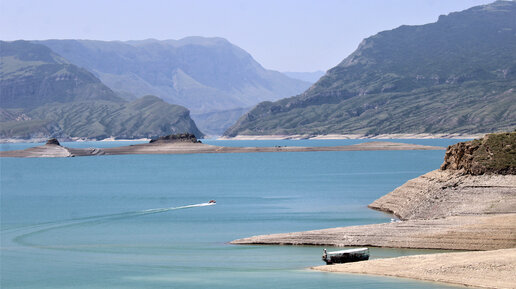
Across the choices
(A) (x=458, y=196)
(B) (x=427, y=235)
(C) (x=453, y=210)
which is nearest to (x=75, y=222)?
(C) (x=453, y=210)

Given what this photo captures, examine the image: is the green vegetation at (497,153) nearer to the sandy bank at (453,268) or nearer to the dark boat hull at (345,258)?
the sandy bank at (453,268)

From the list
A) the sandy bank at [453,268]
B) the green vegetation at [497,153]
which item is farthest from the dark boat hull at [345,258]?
the green vegetation at [497,153]

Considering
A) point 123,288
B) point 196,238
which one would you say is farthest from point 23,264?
point 196,238

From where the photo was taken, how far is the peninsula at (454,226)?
44.6m

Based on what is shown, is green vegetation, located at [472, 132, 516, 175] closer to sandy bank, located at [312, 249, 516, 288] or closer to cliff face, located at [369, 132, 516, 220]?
cliff face, located at [369, 132, 516, 220]

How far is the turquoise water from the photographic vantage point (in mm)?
47375

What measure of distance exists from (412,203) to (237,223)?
56.1ft

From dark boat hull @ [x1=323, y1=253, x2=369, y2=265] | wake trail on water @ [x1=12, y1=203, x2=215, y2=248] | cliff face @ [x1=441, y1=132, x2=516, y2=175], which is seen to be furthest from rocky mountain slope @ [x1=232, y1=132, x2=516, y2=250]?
wake trail on water @ [x1=12, y1=203, x2=215, y2=248]

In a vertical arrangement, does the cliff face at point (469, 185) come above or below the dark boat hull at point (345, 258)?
above

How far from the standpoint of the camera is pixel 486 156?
69000mm

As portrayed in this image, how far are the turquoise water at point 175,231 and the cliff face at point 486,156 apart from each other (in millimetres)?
8705

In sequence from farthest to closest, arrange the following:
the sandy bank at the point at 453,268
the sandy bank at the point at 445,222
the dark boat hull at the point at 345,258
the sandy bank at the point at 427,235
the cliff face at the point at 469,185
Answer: the cliff face at the point at 469,185
the sandy bank at the point at 445,222
the sandy bank at the point at 427,235
the dark boat hull at the point at 345,258
the sandy bank at the point at 453,268

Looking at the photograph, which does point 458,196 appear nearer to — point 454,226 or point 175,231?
point 454,226

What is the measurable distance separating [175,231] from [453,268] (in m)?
31.9
